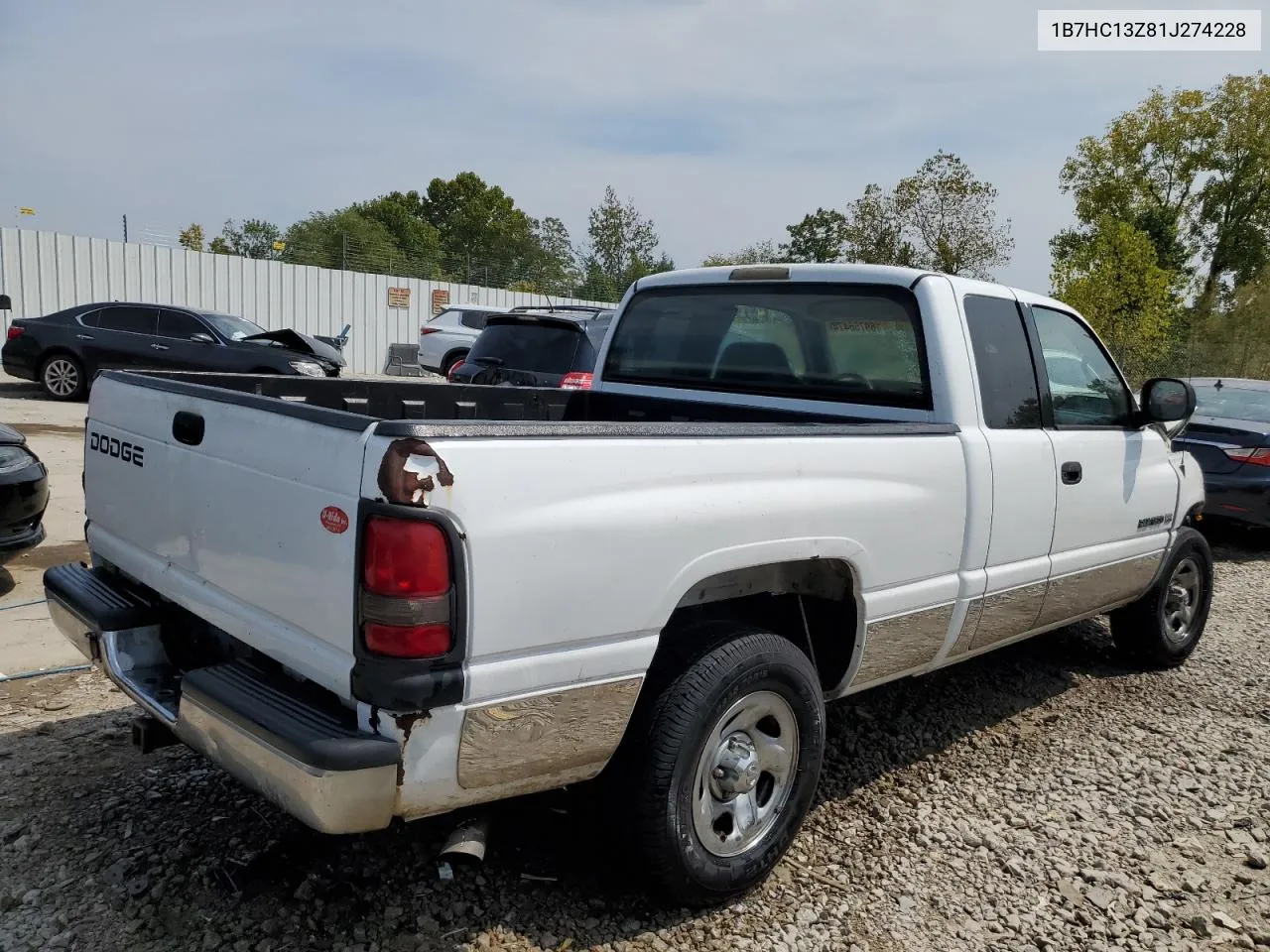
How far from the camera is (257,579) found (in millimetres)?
2320

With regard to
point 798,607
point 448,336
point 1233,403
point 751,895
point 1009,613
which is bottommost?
point 751,895

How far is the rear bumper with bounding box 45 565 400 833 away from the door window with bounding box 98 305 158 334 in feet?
40.3

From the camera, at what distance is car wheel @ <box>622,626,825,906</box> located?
2480mm

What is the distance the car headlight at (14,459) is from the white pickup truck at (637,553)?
215 centimetres

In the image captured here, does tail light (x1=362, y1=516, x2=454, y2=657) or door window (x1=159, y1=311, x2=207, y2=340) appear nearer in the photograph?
tail light (x1=362, y1=516, x2=454, y2=657)

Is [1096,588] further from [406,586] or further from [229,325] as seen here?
[229,325]

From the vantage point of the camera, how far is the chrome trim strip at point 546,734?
6.99 feet

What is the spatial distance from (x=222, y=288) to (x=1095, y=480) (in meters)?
20.9

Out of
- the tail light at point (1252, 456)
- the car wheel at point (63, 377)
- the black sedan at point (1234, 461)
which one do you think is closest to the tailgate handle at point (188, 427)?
the black sedan at point (1234, 461)

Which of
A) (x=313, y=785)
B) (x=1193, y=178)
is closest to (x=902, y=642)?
(x=313, y=785)

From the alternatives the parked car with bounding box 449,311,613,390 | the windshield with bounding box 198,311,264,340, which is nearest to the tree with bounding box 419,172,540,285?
the windshield with bounding box 198,311,264,340

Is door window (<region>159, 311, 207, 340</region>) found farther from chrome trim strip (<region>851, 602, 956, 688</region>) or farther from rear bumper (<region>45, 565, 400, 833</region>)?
chrome trim strip (<region>851, 602, 956, 688</region>)

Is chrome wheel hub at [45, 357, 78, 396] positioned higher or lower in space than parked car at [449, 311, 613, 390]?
lower

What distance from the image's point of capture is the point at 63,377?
44.1 ft
